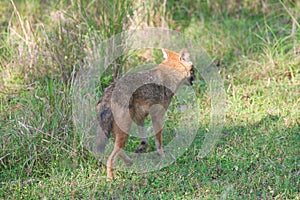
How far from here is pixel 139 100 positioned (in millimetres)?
4641

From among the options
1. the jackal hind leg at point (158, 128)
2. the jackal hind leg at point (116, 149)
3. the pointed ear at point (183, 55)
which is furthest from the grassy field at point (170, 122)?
the pointed ear at point (183, 55)

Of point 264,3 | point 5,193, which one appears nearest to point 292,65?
point 264,3

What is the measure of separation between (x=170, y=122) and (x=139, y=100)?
1.12m

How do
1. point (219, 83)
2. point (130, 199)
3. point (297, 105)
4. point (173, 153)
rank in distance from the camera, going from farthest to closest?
point (219, 83)
point (297, 105)
point (173, 153)
point (130, 199)

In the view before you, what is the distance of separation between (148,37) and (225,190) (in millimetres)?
3265

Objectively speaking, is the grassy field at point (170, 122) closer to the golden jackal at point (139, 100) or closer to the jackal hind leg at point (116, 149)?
the jackal hind leg at point (116, 149)

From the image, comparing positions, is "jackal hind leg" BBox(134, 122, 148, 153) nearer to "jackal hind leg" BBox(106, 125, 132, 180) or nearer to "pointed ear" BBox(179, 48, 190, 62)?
"jackal hind leg" BBox(106, 125, 132, 180)

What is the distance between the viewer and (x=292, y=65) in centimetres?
642

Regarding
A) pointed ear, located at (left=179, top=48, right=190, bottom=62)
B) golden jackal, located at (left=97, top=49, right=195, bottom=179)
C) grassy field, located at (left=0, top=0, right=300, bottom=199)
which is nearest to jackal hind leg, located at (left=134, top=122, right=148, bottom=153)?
golden jackal, located at (left=97, top=49, right=195, bottom=179)

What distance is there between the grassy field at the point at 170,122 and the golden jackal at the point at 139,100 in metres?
0.37

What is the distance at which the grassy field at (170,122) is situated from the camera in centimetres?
446

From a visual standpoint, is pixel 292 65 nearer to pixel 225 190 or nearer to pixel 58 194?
pixel 225 190

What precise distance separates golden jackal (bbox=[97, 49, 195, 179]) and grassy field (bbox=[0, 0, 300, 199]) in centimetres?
37

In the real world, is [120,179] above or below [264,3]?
below
